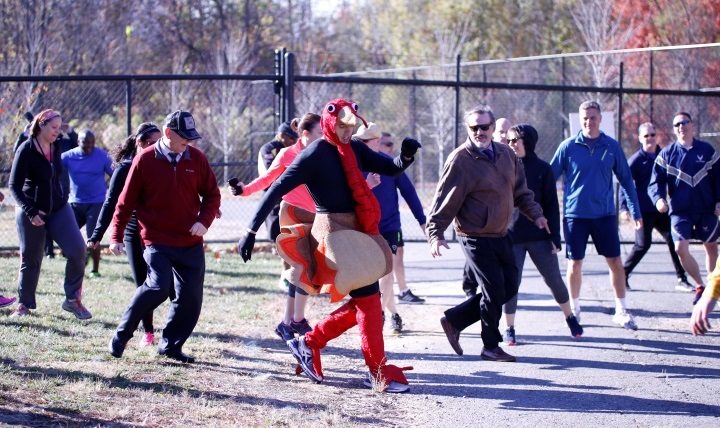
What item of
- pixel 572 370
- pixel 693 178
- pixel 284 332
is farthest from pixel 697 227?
pixel 284 332

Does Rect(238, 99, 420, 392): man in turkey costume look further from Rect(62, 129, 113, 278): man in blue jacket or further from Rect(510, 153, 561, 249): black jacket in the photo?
Rect(62, 129, 113, 278): man in blue jacket

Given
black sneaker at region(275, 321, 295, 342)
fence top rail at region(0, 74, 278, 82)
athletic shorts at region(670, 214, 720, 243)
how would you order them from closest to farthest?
black sneaker at region(275, 321, 295, 342) → athletic shorts at region(670, 214, 720, 243) → fence top rail at region(0, 74, 278, 82)

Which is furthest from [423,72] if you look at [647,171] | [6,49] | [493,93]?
[647,171]

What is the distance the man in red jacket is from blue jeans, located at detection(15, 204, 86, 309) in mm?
1826

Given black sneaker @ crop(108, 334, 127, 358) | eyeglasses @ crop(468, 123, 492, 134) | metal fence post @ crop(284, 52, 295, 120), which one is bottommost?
black sneaker @ crop(108, 334, 127, 358)

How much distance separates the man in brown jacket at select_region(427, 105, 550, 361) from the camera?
21.6ft

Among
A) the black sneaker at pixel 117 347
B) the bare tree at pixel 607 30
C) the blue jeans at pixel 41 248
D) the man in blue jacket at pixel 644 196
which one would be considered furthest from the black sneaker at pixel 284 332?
the bare tree at pixel 607 30

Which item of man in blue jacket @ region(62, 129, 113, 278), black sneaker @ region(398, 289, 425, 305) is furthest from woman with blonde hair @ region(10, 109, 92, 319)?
black sneaker @ region(398, 289, 425, 305)

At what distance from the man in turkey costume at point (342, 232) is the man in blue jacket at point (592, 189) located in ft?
8.46

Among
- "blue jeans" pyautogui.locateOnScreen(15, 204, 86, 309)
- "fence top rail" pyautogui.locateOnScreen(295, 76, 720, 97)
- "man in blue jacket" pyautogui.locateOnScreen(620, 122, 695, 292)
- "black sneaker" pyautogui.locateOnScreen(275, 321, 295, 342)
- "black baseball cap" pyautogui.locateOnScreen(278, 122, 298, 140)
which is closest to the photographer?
"black sneaker" pyautogui.locateOnScreen(275, 321, 295, 342)

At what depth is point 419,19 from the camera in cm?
3044

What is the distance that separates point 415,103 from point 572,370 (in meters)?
13.3

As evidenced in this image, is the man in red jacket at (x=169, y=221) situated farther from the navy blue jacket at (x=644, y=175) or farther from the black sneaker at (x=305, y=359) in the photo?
the navy blue jacket at (x=644, y=175)

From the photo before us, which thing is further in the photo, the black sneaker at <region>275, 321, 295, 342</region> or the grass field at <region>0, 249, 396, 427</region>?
the black sneaker at <region>275, 321, 295, 342</region>
